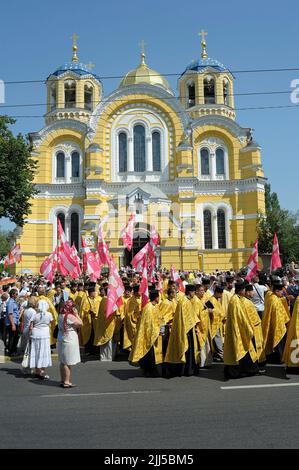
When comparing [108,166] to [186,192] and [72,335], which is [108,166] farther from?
[72,335]

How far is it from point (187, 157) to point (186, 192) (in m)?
2.63

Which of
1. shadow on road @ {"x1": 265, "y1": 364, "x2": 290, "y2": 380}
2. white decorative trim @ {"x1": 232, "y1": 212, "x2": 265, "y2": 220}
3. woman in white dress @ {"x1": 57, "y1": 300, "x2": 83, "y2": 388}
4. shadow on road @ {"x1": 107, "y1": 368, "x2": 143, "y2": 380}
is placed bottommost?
shadow on road @ {"x1": 107, "y1": 368, "x2": 143, "y2": 380}

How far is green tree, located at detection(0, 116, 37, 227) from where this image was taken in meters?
22.2

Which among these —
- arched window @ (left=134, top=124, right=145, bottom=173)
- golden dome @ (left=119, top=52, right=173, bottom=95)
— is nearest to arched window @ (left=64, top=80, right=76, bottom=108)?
golden dome @ (left=119, top=52, right=173, bottom=95)

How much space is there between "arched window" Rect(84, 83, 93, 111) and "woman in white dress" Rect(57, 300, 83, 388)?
2957cm

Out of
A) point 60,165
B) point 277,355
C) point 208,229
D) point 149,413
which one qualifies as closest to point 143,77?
point 60,165

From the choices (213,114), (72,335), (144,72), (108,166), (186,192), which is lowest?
(72,335)

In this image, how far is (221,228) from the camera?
3184 centimetres

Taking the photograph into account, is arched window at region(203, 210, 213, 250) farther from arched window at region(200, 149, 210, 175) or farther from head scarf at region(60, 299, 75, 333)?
Answer: head scarf at region(60, 299, 75, 333)

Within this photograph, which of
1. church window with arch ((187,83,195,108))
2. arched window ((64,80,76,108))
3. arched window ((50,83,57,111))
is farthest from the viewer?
arched window ((50,83,57,111))

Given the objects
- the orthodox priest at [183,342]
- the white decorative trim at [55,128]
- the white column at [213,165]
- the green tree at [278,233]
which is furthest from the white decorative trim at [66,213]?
the orthodox priest at [183,342]
